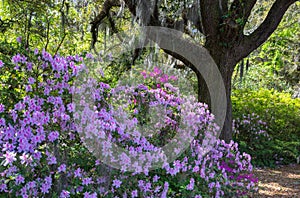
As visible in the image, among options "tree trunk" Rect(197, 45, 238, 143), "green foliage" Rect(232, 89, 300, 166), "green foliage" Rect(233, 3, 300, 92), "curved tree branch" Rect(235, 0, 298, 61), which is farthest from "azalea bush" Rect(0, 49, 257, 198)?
"green foliage" Rect(233, 3, 300, 92)

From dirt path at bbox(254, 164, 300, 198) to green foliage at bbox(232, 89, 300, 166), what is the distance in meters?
0.27

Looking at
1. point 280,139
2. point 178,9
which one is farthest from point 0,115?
point 280,139

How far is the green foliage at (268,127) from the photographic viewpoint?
19.8 ft

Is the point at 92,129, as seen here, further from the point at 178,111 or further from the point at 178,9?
the point at 178,9

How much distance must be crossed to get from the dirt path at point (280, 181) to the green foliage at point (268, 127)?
0.27m

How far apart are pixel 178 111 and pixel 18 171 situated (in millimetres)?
1570

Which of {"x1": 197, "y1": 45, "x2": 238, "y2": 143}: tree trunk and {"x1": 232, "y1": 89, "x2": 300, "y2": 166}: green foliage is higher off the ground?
{"x1": 197, "y1": 45, "x2": 238, "y2": 143}: tree trunk

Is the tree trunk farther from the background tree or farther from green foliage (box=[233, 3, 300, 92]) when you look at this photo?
green foliage (box=[233, 3, 300, 92])

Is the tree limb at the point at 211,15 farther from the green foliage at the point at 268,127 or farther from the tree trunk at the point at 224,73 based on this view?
the green foliage at the point at 268,127

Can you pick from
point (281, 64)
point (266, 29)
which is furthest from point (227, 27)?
point (281, 64)

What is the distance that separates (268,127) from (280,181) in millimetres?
1780

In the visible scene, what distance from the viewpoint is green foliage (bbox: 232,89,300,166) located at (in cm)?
602

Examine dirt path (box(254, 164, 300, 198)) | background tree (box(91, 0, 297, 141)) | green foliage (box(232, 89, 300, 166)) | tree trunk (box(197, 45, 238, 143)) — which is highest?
background tree (box(91, 0, 297, 141))

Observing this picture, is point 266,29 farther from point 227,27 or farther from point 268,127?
point 268,127
